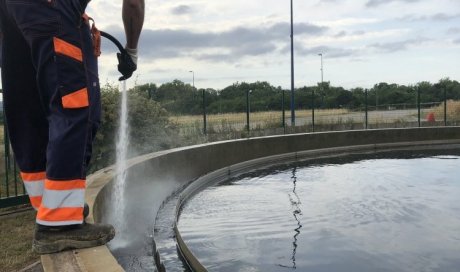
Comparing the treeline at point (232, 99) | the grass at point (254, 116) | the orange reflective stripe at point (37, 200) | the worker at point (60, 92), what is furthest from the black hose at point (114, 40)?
the grass at point (254, 116)

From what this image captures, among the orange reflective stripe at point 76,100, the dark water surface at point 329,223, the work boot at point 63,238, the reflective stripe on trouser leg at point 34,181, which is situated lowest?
the dark water surface at point 329,223

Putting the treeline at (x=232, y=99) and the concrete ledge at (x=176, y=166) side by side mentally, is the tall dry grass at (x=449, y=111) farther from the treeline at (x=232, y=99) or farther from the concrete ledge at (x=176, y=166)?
the concrete ledge at (x=176, y=166)

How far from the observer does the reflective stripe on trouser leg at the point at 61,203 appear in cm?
232

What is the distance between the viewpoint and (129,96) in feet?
28.0

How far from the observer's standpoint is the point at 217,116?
16.8m

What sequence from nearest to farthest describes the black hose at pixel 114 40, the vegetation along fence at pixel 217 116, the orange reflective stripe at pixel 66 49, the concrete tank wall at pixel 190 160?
the orange reflective stripe at pixel 66 49
the black hose at pixel 114 40
the concrete tank wall at pixel 190 160
the vegetation along fence at pixel 217 116

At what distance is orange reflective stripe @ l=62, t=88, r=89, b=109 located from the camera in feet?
7.59

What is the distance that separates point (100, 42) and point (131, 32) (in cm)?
18

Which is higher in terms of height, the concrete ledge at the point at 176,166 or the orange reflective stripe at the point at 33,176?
the orange reflective stripe at the point at 33,176

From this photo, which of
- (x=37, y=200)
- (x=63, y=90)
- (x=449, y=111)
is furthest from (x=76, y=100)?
(x=449, y=111)

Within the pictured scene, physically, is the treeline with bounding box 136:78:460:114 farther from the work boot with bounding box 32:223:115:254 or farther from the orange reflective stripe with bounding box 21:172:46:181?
the work boot with bounding box 32:223:115:254

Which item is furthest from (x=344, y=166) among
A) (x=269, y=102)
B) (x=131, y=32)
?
(x=269, y=102)

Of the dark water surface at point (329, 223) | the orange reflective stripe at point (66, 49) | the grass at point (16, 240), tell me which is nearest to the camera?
the orange reflective stripe at point (66, 49)

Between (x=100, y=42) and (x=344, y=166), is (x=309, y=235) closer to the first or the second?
(x=100, y=42)
